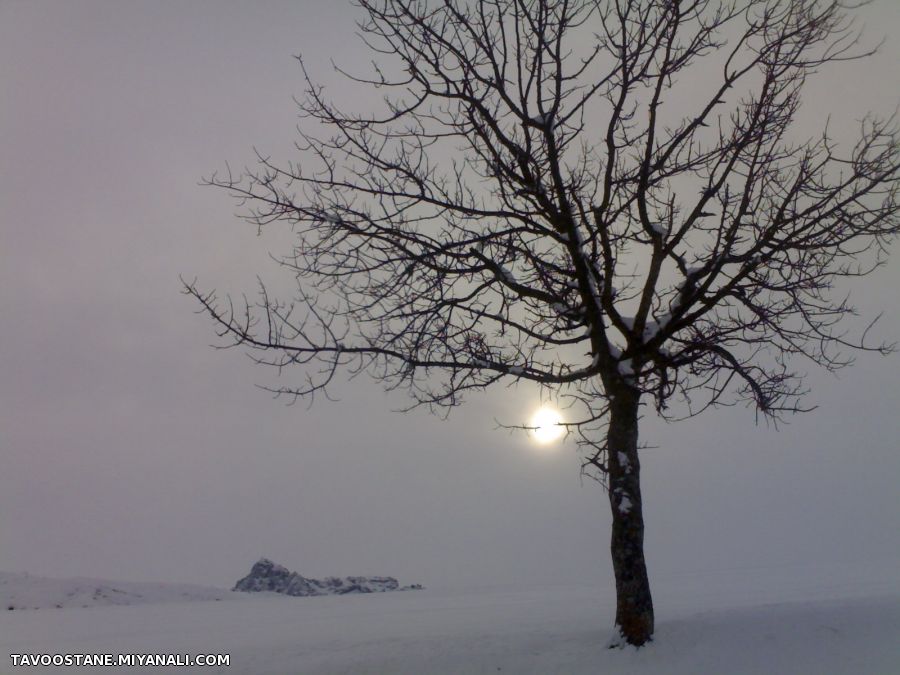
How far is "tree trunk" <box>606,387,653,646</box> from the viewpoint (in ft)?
25.9

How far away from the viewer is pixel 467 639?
8.52 m

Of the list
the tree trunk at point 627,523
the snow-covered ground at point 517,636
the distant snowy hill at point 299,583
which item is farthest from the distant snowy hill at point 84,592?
the tree trunk at point 627,523

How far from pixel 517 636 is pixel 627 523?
6.06 ft

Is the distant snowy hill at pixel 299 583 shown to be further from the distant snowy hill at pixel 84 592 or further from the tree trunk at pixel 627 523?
the tree trunk at pixel 627 523

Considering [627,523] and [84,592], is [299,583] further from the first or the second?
[627,523]

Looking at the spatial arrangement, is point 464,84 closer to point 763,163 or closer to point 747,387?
point 763,163

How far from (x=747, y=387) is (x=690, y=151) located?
3.07 meters

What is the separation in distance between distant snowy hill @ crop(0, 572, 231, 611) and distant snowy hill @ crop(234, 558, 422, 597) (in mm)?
1098

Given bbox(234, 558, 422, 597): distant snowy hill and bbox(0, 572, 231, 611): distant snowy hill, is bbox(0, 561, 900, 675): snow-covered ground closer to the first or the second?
bbox(0, 572, 231, 611): distant snowy hill

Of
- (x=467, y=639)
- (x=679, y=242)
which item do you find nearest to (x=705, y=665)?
(x=467, y=639)

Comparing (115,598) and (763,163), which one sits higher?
(763,163)

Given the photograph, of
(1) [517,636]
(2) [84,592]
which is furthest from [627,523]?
(2) [84,592]

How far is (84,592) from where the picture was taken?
1766cm

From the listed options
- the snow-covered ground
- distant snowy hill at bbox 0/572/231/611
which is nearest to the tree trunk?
the snow-covered ground
